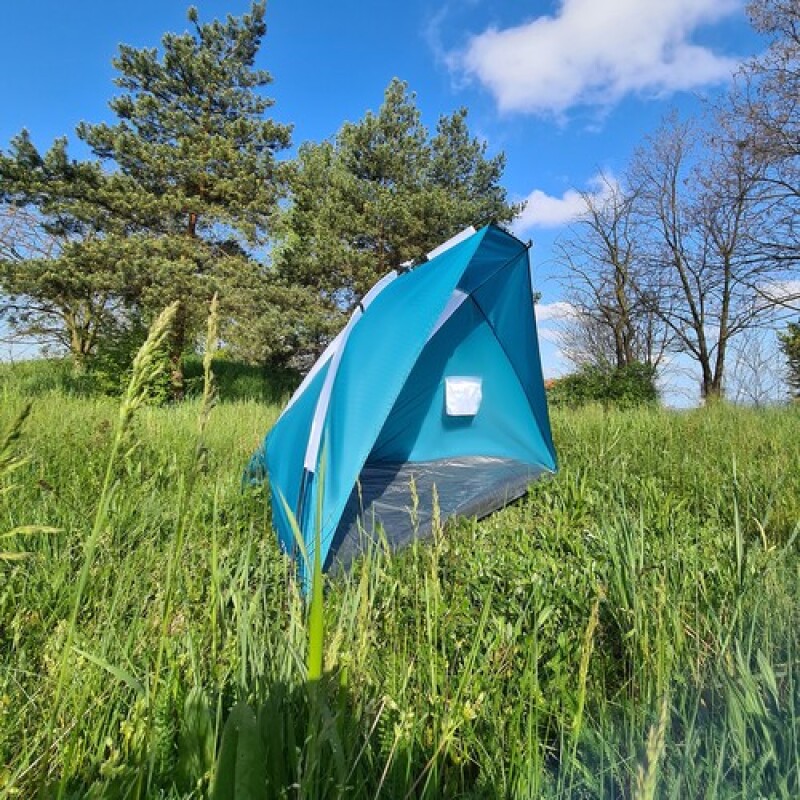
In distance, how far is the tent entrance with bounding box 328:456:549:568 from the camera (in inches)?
104

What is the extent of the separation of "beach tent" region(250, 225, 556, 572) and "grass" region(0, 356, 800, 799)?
420mm

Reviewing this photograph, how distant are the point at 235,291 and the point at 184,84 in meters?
4.05

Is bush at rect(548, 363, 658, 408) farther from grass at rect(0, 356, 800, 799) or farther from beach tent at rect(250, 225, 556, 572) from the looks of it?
grass at rect(0, 356, 800, 799)

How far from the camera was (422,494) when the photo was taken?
343 cm

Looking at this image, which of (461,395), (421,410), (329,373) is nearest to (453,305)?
(461,395)

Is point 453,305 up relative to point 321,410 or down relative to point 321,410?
up

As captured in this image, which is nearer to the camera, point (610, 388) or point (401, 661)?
point (401, 661)

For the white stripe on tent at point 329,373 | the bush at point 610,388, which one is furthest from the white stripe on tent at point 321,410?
the bush at point 610,388

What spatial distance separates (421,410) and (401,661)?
119 inches

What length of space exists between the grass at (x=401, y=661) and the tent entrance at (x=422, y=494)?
0.34 m

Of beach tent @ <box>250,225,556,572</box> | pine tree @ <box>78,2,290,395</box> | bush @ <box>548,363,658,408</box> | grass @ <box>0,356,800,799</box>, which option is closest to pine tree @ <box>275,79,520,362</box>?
pine tree @ <box>78,2,290,395</box>

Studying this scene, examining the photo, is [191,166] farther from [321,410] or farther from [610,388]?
[610,388]

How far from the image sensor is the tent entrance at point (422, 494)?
2.64 m

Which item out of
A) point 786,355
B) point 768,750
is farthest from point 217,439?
point 786,355
